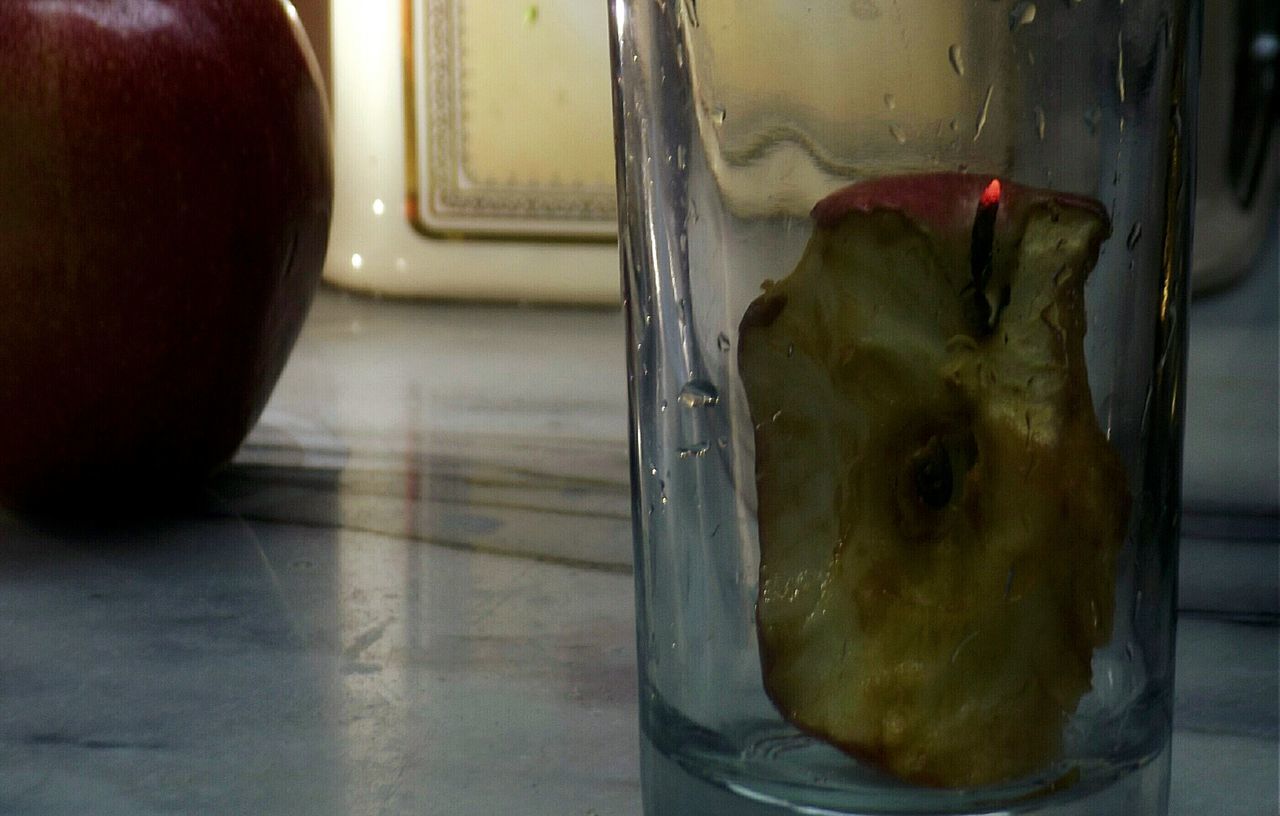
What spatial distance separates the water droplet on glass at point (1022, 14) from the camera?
182mm

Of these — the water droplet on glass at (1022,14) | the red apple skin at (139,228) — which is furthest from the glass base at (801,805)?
the red apple skin at (139,228)

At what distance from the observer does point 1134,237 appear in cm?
19

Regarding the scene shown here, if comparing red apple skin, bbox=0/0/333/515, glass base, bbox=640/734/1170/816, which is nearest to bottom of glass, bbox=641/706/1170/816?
glass base, bbox=640/734/1170/816

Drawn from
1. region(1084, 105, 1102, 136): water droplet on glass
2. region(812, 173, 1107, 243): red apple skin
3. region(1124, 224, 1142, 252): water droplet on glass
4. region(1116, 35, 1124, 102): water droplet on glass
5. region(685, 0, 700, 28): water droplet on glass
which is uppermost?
region(685, 0, 700, 28): water droplet on glass

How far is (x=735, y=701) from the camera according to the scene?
21 cm

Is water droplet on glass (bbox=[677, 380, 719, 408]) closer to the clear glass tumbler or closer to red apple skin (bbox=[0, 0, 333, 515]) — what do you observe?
the clear glass tumbler

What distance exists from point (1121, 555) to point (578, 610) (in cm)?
16

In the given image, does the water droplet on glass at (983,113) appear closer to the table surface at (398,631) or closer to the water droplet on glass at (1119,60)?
the water droplet on glass at (1119,60)

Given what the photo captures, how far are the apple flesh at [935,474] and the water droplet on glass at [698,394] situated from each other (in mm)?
11

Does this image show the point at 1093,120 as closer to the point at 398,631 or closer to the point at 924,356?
the point at 924,356

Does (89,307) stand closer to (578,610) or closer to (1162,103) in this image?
(578,610)

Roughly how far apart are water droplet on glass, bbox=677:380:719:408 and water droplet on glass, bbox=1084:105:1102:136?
0.20ft

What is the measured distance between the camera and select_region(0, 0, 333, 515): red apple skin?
38 cm

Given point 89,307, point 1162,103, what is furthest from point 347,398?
point 1162,103
